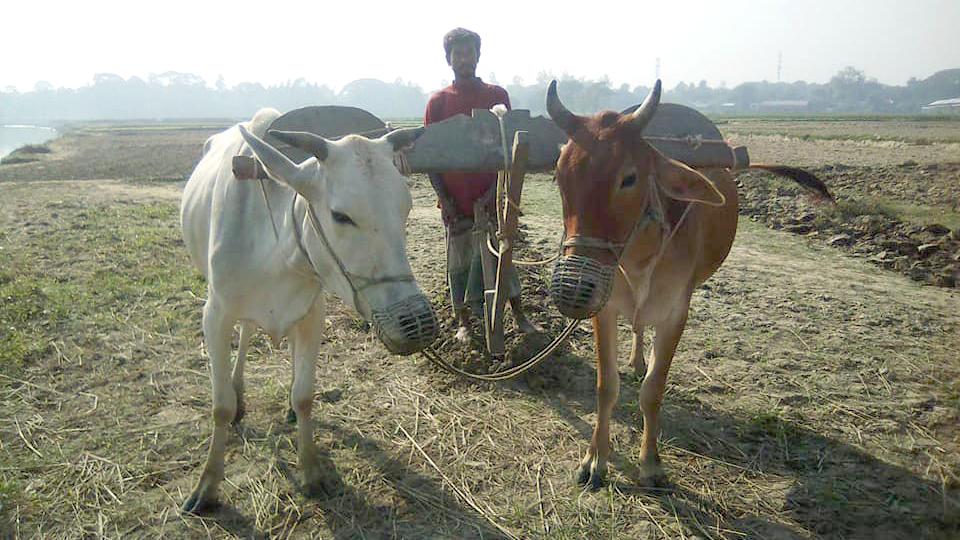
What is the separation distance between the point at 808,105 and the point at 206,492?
135 m

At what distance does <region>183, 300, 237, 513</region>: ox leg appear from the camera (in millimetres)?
3369

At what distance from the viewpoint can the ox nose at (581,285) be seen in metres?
2.93

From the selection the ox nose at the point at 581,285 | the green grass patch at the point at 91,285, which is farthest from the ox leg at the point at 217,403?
the green grass patch at the point at 91,285

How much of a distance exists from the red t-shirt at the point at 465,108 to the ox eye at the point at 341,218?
2.36 metres

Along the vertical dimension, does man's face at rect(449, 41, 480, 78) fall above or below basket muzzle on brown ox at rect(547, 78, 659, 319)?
above

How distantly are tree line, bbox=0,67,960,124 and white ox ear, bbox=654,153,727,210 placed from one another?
115 m

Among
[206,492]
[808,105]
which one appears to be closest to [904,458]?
[206,492]

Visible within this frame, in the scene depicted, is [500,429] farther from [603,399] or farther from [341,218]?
[341,218]

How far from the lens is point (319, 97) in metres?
160

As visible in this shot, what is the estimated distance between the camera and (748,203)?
12133 millimetres

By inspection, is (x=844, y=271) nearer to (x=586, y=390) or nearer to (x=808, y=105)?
(x=586, y=390)

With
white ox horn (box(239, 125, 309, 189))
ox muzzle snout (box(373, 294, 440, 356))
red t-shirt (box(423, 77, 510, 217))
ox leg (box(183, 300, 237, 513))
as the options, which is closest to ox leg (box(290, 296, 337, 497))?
ox leg (box(183, 300, 237, 513))

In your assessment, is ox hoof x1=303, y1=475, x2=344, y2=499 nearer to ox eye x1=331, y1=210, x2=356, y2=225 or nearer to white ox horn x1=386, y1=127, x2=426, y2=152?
ox eye x1=331, y1=210, x2=356, y2=225

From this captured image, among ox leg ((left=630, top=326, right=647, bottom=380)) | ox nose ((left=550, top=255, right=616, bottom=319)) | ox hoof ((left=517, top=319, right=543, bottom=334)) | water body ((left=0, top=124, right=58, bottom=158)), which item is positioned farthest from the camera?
water body ((left=0, top=124, right=58, bottom=158))
